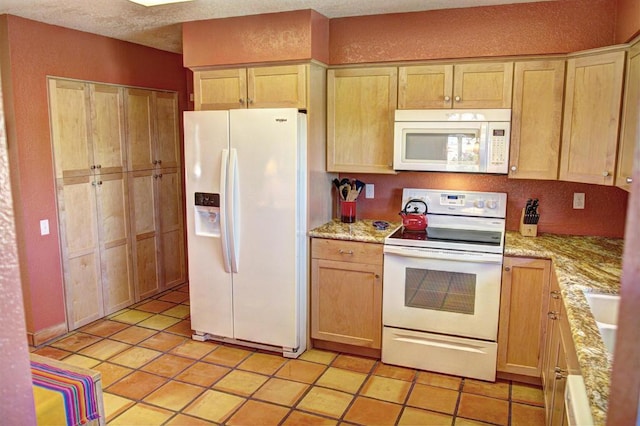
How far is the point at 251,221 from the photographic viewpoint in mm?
3514

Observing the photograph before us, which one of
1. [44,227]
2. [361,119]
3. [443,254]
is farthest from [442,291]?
[44,227]

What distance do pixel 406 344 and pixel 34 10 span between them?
3.36 metres

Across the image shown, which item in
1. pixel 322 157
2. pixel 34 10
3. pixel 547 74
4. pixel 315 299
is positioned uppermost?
pixel 34 10

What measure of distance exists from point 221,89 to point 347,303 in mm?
1843

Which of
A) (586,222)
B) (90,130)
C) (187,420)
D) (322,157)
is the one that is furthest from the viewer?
(90,130)

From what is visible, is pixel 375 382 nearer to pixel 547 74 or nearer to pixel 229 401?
pixel 229 401

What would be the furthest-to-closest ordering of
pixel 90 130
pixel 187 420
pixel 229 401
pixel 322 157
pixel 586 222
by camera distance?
pixel 90 130, pixel 322 157, pixel 586 222, pixel 229 401, pixel 187 420

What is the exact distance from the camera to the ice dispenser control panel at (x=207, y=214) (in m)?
3.58

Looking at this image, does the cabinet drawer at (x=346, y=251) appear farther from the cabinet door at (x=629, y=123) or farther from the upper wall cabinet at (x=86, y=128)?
the upper wall cabinet at (x=86, y=128)

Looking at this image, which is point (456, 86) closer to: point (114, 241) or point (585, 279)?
point (585, 279)

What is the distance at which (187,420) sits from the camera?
9.11 ft

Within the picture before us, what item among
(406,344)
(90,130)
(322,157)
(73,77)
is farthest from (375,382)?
(73,77)

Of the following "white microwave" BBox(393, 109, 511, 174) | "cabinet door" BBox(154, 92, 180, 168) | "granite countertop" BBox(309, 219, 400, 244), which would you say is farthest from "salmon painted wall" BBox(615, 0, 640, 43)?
"cabinet door" BBox(154, 92, 180, 168)

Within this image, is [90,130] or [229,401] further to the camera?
[90,130]
